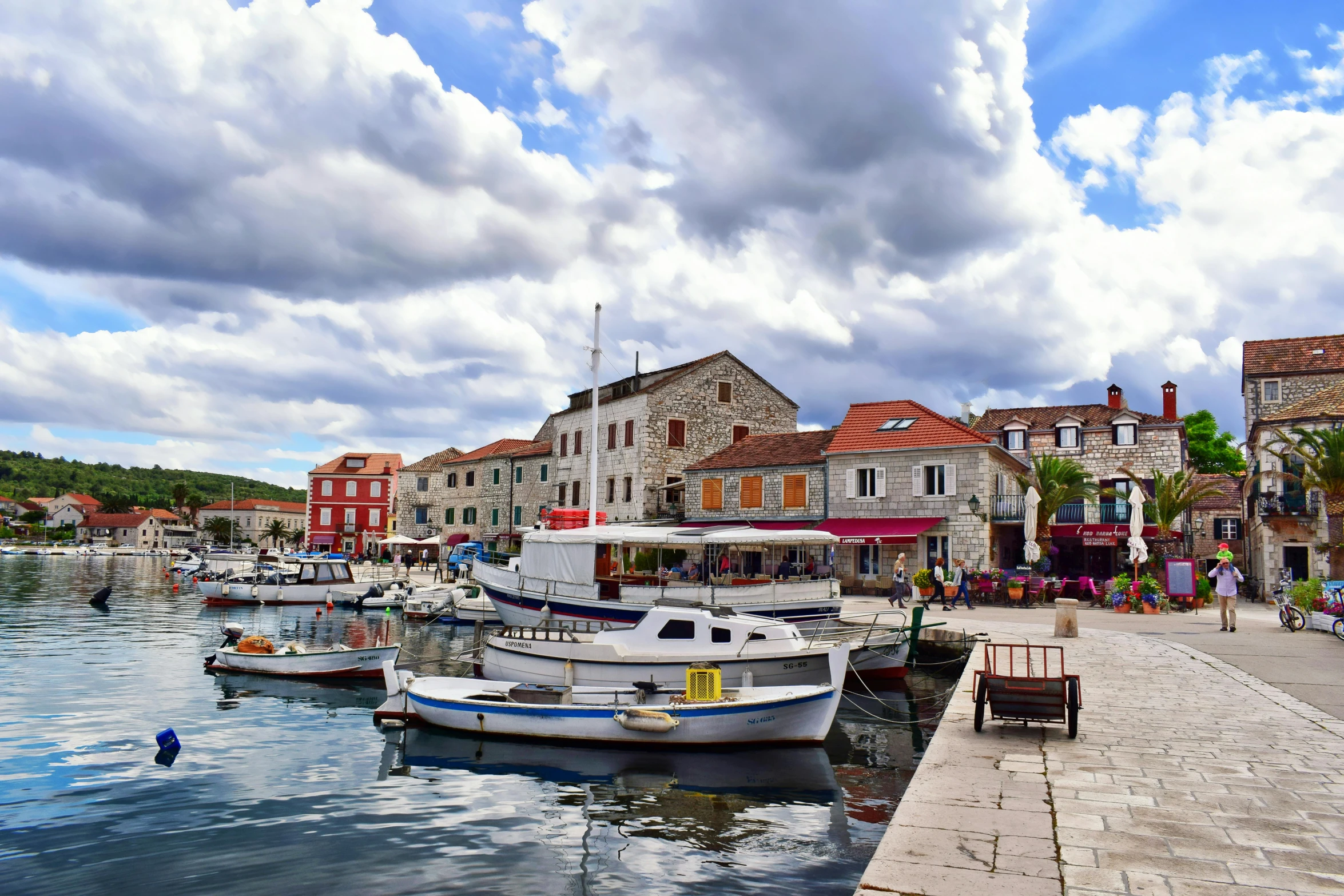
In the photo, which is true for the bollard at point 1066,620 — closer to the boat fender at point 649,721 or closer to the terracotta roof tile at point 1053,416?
the boat fender at point 649,721

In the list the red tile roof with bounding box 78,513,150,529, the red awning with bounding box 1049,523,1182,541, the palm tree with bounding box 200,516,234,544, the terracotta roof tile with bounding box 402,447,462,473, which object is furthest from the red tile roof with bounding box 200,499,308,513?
the red awning with bounding box 1049,523,1182,541

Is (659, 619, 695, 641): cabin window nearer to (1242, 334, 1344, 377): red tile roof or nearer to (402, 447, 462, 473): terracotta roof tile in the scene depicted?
(1242, 334, 1344, 377): red tile roof

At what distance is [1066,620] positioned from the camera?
18.3 meters

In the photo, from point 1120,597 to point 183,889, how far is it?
25.6 m

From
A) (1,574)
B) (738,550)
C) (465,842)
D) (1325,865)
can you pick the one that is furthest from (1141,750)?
(1,574)

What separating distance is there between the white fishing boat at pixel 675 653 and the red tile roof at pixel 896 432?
17407 millimetres

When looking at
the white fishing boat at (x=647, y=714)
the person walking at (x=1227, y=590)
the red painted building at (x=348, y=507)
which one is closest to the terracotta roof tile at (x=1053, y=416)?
the person walking at (x=1227, y=590)

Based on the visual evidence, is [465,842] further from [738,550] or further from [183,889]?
[738,550]

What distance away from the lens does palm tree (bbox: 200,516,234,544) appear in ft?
395

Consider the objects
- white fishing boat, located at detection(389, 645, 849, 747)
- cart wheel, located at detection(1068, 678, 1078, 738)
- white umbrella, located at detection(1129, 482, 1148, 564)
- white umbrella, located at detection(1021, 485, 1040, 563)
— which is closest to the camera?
cart wheel, located at detection(1068, 678, 1078, 738)

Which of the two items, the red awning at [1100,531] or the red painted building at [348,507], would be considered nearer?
the red awning at [1100,531]

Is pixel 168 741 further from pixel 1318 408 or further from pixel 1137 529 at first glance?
pixel 1318 408

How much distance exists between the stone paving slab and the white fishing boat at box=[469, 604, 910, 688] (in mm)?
4691

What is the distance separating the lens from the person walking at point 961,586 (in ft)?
90.1
